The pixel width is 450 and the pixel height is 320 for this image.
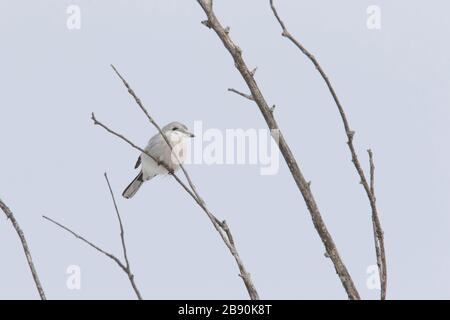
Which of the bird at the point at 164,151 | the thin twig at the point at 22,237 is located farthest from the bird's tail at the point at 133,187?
the thin twig at the point at 22,237

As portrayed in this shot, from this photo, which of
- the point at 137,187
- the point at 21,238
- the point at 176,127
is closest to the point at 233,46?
the point at 21,238

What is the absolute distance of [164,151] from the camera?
22.6 ft

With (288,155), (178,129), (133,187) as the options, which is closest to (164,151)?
(178,129)

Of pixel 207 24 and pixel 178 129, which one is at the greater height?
pixel 207 24

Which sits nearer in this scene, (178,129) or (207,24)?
(207,24)

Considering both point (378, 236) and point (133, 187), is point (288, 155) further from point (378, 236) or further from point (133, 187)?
point (133, 187)

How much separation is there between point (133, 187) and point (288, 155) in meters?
5.36

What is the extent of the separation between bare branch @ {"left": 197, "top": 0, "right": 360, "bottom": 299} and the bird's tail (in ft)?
16.6

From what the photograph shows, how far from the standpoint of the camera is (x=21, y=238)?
260 centimetres

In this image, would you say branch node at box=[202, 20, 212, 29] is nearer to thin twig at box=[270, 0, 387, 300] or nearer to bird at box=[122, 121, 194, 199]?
thin twig at box=[270, 0, 387, 300]

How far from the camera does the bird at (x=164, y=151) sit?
6.91 metres

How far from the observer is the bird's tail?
25.8 ft

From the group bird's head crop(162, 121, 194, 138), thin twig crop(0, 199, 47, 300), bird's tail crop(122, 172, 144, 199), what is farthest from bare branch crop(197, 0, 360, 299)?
bird's tail crop(122, 172, 144, 199)
